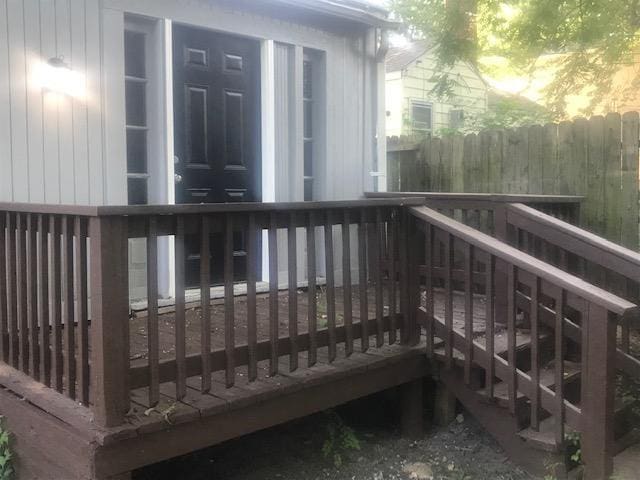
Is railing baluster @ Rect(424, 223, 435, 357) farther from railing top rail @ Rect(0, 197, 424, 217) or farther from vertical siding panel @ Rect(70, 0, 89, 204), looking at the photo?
vertical siding panel @ Rect(70, 0, 89, 204)

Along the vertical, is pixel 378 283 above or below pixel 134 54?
below

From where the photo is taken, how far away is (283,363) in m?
3.60

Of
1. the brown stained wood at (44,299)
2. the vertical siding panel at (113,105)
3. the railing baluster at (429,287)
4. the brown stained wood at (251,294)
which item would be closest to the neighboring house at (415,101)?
the vertical siding panel at (113,105)

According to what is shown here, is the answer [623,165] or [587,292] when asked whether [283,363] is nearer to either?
[587,292]

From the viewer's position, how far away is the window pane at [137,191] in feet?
15.8

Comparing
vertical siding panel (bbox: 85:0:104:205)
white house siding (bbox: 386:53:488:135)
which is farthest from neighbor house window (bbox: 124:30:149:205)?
white house siding (bbox: 386:53:488:135)

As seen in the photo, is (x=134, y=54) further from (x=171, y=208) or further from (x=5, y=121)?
(x=171, y=208)

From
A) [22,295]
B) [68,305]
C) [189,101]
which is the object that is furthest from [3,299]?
[189,101]

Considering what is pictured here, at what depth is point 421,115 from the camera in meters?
14.7

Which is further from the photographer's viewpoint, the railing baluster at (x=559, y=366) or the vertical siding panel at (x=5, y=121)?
the vertical siding panel at (x=5, y=121)

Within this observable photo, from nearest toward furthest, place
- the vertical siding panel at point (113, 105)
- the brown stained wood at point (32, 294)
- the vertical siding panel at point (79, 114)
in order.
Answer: the brown stained wood at point (32, 294) < the vertical siding panel at point (79, 114) < the vertical siding panel at point (113, 105)

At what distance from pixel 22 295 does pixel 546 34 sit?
590 centimetres

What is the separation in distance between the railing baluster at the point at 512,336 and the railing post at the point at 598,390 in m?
0.38

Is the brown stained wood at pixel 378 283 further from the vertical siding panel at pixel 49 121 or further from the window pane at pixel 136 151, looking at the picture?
the vertical siding panel at pixel 49 121
